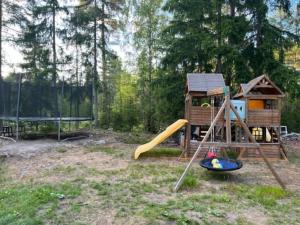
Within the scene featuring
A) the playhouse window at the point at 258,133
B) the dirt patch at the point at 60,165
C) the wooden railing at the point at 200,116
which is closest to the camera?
the dirt patch at the point at 60,165

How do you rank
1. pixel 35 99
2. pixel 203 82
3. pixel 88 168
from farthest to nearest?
1. pixel 35 99
2. pixel 203 82
3. pixel 88 168

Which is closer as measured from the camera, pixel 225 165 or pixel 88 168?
pixel 225 165

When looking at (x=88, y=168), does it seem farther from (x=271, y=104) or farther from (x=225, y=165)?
(x=271, y=104)

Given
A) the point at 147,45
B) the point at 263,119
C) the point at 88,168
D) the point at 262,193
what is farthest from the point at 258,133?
the point at 147,45

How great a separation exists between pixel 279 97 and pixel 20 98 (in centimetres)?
863

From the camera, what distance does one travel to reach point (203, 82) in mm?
9555

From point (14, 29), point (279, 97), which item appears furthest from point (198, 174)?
point (14, 29)

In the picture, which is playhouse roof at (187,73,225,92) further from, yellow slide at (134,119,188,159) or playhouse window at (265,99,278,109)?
playhouse window at (265,99,278,109)

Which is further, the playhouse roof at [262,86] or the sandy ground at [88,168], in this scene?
the playhouse roof at [262,86]

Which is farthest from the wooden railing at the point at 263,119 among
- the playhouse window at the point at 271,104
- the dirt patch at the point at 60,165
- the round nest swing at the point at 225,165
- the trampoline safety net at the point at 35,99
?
the trampoline safety net at the point at 35,99

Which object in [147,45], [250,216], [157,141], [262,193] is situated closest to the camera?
[250,216]

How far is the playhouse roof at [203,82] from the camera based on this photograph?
364 inches

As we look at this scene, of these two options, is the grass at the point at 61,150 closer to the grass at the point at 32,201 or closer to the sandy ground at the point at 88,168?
the sandy ground at the point at 88,168

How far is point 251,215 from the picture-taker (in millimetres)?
4332
